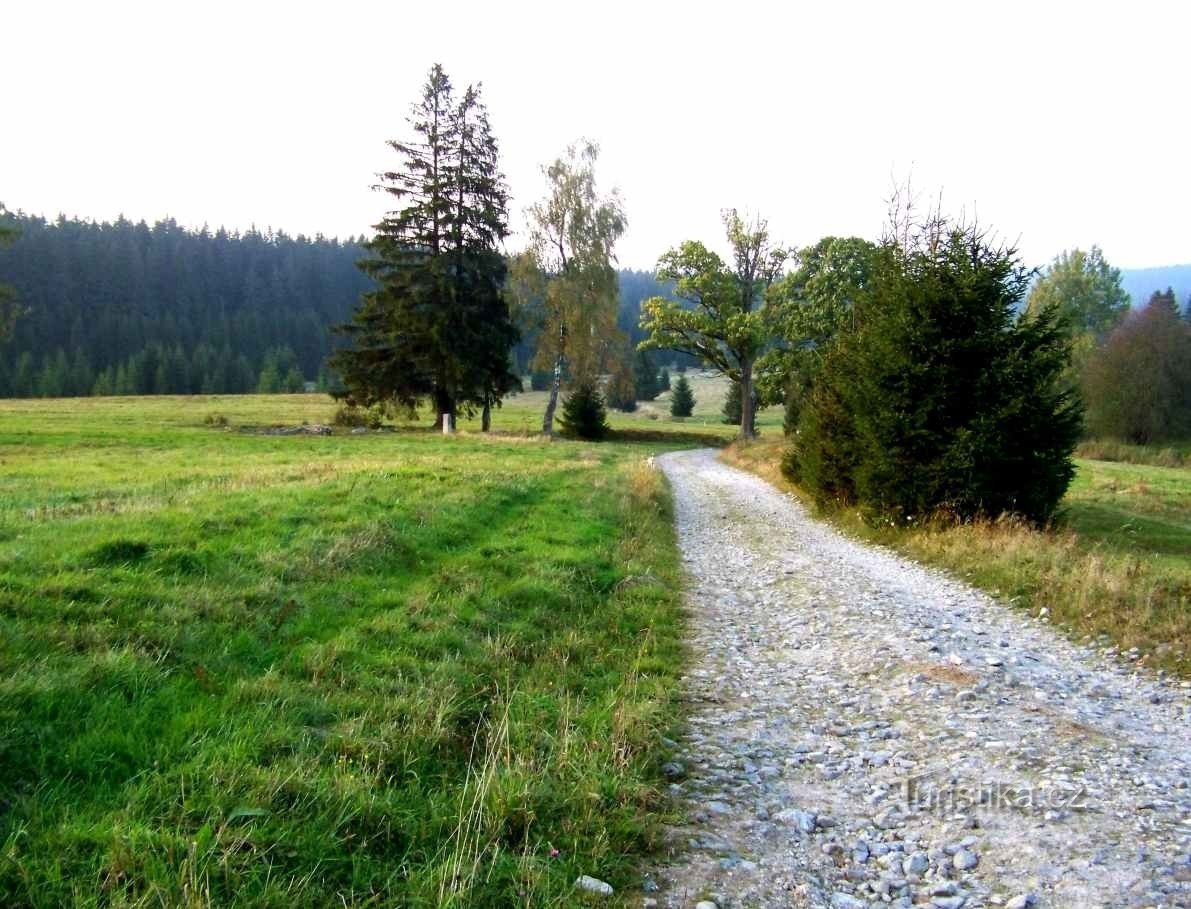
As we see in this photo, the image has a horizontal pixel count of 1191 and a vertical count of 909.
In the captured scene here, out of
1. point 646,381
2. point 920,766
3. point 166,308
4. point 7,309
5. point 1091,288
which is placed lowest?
point 920,766

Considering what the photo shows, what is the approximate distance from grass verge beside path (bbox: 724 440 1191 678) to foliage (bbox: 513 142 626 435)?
25.5 metres

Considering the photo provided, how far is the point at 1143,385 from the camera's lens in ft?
176

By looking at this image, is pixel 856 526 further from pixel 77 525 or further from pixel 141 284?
pixel 141 284

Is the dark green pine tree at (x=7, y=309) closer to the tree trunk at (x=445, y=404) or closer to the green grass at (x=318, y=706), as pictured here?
the tree trunk at (x=445, y=404)

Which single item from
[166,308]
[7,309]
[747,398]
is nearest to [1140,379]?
[747,398]

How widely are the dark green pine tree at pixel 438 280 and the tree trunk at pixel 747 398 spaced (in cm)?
1516

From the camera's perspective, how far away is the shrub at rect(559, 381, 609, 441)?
45.7 meters

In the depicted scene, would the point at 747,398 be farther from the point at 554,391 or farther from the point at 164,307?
the point at 164,307

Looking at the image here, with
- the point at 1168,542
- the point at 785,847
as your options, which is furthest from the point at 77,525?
the point at 1168,542

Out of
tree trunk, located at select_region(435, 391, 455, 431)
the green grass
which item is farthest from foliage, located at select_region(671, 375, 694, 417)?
the green grass

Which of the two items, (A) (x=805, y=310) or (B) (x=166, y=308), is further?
(B) (x=166, y=308)

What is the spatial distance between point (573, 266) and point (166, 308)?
5260 inches

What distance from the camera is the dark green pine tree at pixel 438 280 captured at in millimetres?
38375

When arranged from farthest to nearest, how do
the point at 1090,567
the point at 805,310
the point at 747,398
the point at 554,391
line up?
the point at 747,398 < the point at 554,391 < the point at 805,310 < the point at 1090,567
